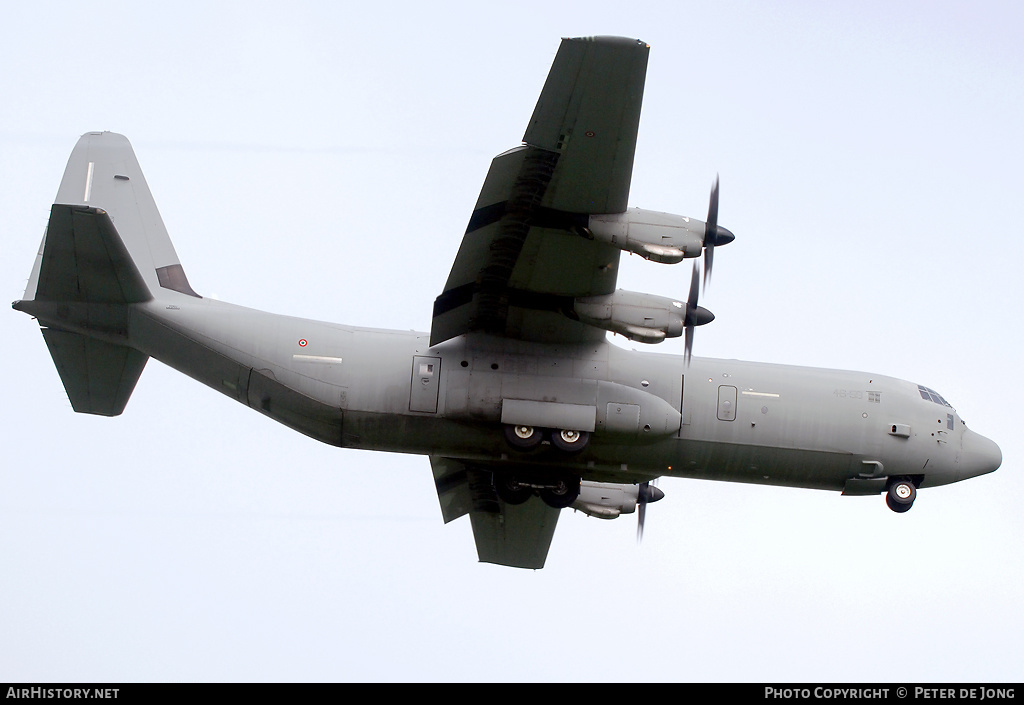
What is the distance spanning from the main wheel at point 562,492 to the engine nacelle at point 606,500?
2.14 meters

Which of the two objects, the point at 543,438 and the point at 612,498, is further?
the point at 612,498

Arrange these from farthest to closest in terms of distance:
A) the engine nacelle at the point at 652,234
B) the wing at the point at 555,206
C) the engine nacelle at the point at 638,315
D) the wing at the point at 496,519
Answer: the wing at the point at 496,519, the engine nacelle at the point at 638,315, the engine nacelle at the point at 652,234, the wing at the point at 555,206

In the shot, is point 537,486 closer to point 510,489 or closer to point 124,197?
point 510,489

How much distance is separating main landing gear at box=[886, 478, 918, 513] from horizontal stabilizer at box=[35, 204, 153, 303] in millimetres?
12606

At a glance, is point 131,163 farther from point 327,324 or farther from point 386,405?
point 386,405

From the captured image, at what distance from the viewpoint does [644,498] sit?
23.1 m

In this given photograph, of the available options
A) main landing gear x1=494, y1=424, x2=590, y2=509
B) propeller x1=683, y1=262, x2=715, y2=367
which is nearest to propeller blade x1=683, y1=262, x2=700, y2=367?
propeller x1=683, y1=262, x2=715, y2=367

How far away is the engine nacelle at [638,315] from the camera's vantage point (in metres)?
18.1

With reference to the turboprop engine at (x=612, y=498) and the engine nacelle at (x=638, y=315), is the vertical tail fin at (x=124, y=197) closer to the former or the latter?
the engine nacelle at (x=638, y=315)

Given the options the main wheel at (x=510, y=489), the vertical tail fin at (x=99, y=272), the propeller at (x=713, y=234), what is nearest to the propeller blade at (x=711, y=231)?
the propeller at (x=713, y=234)

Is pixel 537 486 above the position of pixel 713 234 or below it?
below

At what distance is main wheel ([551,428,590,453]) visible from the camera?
62.0ft

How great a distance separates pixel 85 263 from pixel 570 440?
25.6 feet

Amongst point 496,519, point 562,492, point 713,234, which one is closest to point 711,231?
point 713,234
